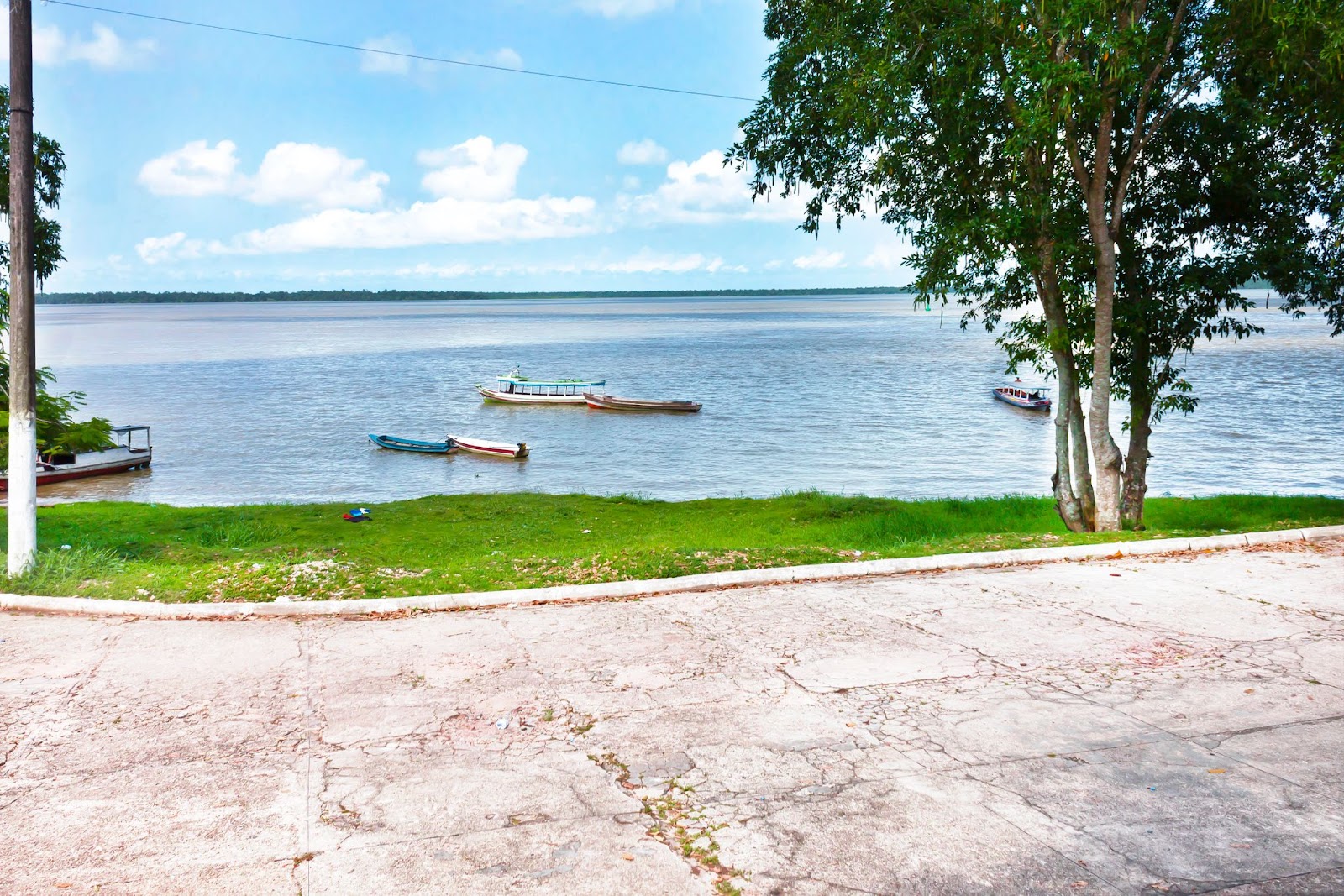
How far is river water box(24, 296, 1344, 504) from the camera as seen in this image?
112 feet

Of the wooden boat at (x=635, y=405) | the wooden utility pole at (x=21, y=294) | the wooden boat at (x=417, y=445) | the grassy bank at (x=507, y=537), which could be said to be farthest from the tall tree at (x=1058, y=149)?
the wooden boat at (x=635, y=405)

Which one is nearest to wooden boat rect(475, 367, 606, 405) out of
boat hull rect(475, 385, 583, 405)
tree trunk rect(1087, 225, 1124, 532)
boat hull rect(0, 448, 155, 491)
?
boat hull rect(475, 385, 583, 405)

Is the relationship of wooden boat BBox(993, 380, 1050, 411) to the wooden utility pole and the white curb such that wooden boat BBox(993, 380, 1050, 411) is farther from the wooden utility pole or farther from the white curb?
the wooden utility pole

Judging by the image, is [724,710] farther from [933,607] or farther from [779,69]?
[779,69]

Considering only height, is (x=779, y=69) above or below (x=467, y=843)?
above

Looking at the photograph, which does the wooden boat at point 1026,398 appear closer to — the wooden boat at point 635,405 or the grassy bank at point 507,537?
the wooden boat at point 635,405

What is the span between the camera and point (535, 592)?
30.1 feet

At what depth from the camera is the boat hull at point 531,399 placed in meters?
60.9

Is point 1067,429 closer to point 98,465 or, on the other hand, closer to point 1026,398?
point 98,465

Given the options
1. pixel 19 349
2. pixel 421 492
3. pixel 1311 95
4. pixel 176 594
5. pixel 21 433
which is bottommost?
pixel 421 492

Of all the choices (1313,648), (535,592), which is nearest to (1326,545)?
(1313,648)

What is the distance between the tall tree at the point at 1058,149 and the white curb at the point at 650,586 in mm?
2893

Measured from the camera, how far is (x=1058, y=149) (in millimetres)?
14148

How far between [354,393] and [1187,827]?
66.2 metres
